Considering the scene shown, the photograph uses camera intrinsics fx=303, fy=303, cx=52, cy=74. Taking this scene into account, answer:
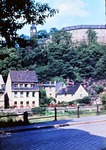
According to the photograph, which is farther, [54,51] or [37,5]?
[54,51]

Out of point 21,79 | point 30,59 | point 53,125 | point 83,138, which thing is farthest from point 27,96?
point 83,138

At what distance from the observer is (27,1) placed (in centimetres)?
984

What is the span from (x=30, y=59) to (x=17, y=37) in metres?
105

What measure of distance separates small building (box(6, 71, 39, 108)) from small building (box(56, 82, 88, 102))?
1281cm

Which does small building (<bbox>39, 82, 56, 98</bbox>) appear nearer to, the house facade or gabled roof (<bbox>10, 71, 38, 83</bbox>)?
gabled roof (<bbox>10, 71, 38, 83</bbox>)

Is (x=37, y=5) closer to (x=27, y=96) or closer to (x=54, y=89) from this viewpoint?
(x=27, y=96)

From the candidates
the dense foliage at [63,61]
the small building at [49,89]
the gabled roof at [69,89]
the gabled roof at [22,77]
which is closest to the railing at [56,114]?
the gabled roof at [22,77]

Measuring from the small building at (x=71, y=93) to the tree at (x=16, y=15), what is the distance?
70.2 meters

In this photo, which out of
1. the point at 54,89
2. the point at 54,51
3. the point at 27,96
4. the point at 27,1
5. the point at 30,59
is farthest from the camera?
the point at 54,51

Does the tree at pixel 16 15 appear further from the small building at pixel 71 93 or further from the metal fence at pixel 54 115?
the small building at pixel 71 93

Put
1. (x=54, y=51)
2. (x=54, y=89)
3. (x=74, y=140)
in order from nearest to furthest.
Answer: (x=74, y=140), (x=54, y=89), (x=54, y=51)

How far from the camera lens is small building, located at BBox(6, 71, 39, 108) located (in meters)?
69.9

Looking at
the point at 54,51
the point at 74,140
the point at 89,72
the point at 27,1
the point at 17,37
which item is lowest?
the point at 74,140

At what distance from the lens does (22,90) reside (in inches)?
2795
